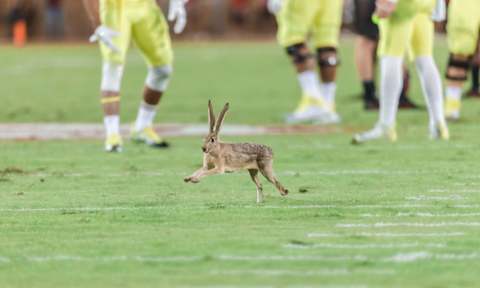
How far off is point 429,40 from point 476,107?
4786mm

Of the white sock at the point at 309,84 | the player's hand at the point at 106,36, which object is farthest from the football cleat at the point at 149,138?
the white sock at the point at 309,84

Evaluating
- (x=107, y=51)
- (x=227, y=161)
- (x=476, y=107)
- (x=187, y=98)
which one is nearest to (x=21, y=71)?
(x=187, y=98)

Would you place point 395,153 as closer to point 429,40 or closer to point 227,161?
point 429,40

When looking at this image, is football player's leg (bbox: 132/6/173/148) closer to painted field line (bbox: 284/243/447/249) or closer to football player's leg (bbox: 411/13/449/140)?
football player's leg (bbox: 411/13/449/140)

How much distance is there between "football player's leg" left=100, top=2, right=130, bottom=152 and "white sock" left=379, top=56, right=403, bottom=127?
2.12 m

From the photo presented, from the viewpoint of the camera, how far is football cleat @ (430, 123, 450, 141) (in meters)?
13.4

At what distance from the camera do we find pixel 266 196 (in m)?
9.57

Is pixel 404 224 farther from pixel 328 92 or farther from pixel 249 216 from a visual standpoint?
pixel 328 92

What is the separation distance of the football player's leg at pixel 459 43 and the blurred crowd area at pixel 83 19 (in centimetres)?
2853

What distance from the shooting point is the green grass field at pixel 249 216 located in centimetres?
695

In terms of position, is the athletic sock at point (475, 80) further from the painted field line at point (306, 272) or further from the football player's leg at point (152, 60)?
the painted field line at point (306, 272)

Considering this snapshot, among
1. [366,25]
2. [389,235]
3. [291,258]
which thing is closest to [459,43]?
[366,25]

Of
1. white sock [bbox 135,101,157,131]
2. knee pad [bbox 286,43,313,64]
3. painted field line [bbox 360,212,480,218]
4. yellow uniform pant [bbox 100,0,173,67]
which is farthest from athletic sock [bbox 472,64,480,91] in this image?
painted field line [bbox 360,212,480,218]

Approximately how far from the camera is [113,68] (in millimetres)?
12719
